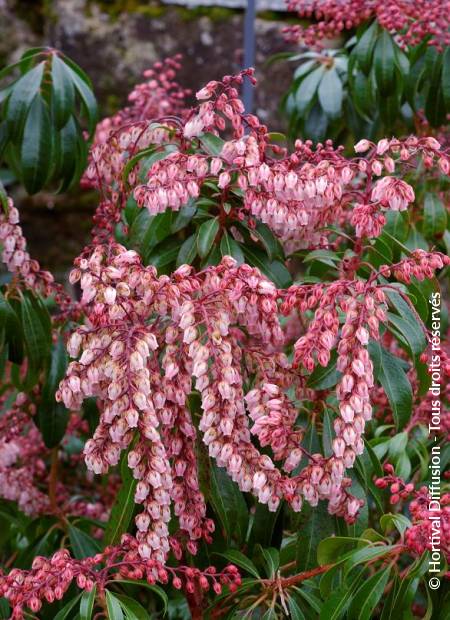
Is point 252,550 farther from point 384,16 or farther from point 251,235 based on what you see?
point 384,16

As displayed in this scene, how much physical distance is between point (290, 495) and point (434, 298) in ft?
1.51

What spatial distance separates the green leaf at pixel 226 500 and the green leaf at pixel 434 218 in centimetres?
84

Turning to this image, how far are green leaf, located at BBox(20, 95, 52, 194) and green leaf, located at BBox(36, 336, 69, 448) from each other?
1.15 feet

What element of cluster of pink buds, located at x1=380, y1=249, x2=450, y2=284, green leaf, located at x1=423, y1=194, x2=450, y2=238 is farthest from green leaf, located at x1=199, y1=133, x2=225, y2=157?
green leaf, located at x1=423, y1=194, x2=450, y2=238

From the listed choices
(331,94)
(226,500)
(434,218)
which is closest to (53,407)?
(226,500)

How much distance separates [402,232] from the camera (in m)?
1.70

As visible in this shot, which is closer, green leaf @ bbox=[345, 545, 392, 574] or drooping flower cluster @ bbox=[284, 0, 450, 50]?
green leaf @ bbox=[345, 545, 392, 574]

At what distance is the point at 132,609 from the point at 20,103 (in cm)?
110

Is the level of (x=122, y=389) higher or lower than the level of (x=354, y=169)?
lower

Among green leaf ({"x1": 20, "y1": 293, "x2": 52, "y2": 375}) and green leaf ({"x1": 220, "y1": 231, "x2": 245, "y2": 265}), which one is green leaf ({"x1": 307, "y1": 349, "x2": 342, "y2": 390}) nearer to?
green leaf ({"x1": 220, "y1": 231, "x2": 245, "y2": 265})

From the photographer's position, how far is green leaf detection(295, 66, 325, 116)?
94.4 inches

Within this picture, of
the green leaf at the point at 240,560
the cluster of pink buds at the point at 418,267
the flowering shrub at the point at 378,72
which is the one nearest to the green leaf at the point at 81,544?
the green leaf at the point at 240,560

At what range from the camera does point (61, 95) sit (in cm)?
200

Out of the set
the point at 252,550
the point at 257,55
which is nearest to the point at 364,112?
the point at 252,550
